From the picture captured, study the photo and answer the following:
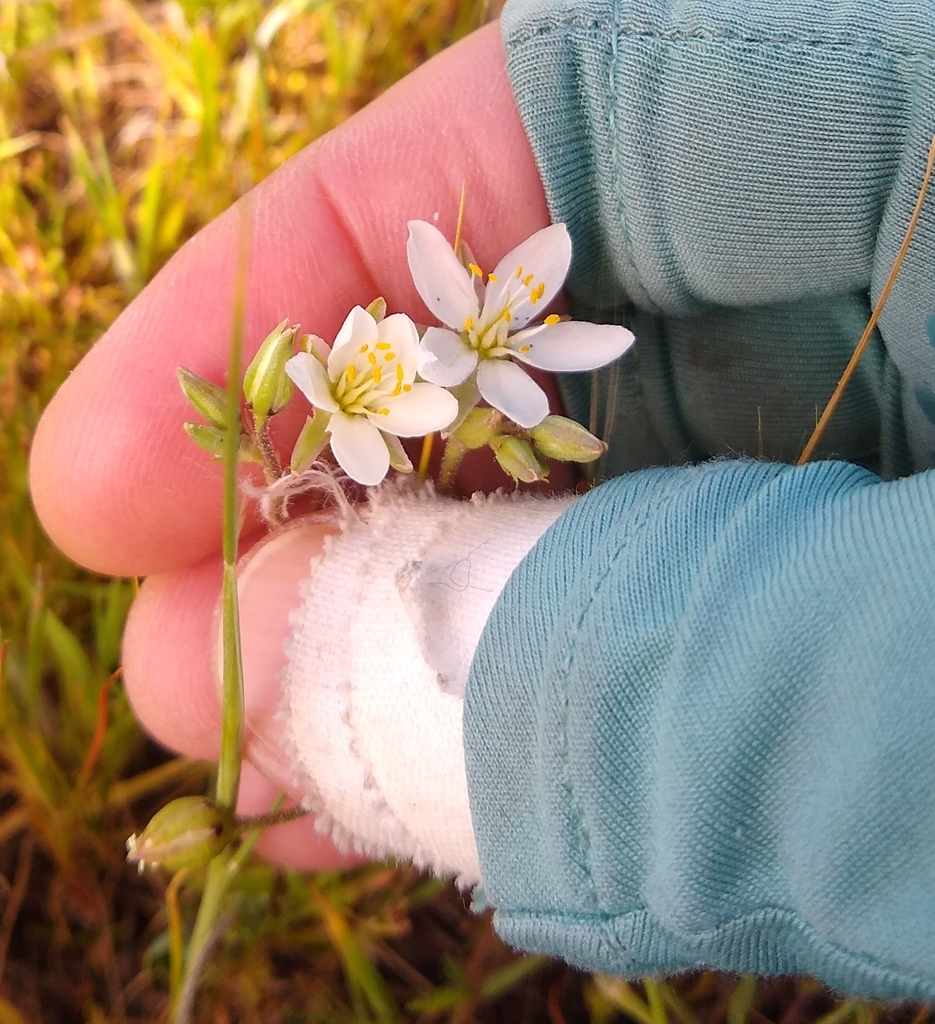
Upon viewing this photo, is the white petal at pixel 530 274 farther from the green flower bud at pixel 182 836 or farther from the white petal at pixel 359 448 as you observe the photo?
the green flower bud at pixel 182 836

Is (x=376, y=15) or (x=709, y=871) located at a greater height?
(x=376, y=15)

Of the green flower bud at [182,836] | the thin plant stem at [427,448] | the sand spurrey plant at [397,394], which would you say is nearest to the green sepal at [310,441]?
the sand spurrey plant at [397,394]

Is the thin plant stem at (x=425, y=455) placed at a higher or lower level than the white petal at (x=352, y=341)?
lower

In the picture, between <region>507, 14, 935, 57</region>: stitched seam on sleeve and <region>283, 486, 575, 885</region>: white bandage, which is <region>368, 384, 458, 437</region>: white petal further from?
<region>507, 14, 935, 57</region>: stitched seam on sleeve

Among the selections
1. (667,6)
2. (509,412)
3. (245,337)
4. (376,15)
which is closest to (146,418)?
(245,337)

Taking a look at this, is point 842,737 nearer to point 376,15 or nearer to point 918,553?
point 918,553

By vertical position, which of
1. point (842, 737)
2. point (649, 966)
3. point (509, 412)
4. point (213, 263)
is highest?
point (213, 263)
